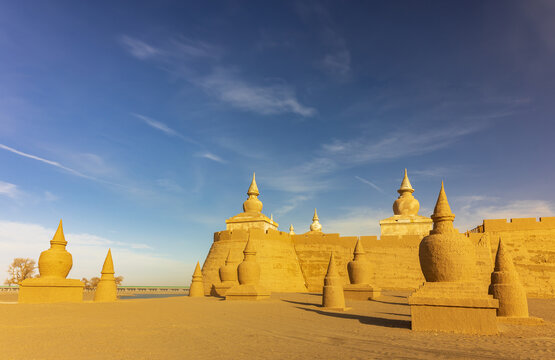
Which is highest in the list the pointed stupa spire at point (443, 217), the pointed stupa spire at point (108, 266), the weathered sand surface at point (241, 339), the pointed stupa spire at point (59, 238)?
the pointed stupa spire at point (443, 217)

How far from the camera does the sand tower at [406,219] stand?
35.5 meters

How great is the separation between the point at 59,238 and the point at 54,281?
195 centimetres

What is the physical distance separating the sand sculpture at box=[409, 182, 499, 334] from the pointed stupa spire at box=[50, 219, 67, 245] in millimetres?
14306

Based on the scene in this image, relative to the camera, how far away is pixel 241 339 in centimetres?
755

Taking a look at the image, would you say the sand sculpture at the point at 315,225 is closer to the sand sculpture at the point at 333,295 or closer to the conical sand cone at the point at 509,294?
the sand sculpture at the point at 333,295

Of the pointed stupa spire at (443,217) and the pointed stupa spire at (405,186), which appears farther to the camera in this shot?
the pointed stupa spire at (405,186)

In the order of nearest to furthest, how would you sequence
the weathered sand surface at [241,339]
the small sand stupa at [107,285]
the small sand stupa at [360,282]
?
the weathered sand surface at [241,339], the small sand stupa at [107,285], the small sand stupa at [360,282]

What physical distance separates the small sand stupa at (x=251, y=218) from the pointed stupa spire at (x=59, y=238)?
2263 centimetres

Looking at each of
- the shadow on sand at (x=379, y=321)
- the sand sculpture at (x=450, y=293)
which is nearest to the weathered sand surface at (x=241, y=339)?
the shadow on sand at (x=379, y=321)

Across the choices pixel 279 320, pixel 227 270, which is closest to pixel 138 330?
pixel 279 320

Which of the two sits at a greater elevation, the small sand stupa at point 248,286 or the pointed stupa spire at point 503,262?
the pointed stupa spire at point 503,262

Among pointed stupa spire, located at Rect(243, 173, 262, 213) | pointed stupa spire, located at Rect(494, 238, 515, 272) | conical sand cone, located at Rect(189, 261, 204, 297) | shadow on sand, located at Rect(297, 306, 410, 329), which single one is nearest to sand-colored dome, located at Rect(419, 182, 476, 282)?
shadow on sand, located at Rect(297, 306, 410, 329)

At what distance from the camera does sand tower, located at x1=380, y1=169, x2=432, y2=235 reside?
3553cm

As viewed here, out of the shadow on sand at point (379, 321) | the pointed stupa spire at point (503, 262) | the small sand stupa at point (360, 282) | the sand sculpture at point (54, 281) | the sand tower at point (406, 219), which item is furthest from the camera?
the sand tower at point (406, 219)
